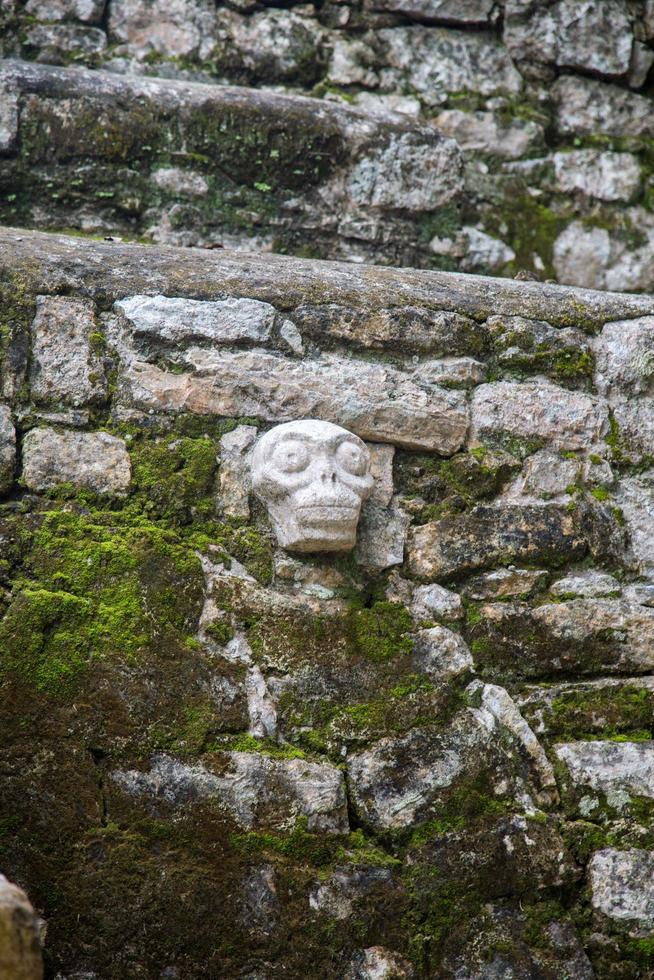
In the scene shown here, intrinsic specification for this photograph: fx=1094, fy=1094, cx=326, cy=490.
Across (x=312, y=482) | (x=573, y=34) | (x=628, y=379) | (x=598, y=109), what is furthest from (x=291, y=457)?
(x=573, y=34)

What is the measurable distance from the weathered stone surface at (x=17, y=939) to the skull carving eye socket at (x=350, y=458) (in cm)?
128

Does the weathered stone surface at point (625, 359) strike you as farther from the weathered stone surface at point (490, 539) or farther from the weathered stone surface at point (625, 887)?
the weathered stone surface at point (625, 887)

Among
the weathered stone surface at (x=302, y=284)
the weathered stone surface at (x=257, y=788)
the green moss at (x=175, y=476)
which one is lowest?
the weathered stone surface at (x=257, y=788)

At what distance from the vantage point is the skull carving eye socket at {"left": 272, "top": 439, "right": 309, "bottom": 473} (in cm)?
262

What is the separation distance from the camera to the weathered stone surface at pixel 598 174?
4012 millimetres

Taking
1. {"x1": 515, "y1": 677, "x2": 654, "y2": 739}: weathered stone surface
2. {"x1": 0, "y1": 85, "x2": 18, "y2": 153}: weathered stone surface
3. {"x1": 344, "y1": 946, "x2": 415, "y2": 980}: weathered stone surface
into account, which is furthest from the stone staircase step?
{"x1": 344, "y1": 946, "x2": 415, "y2": 980}: weathered stone surface

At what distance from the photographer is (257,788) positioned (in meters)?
2.43

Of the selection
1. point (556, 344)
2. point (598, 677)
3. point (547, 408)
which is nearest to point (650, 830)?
point (598, 677)

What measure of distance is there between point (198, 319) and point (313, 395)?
355 mm

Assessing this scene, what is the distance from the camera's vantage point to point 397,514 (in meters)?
2.81

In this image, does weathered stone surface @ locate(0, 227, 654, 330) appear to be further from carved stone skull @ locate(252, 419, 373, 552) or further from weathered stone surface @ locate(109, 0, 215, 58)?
weathered stone surface @ locate(109, 0, 215, 58)

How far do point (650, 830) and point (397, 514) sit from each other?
0.97 meters

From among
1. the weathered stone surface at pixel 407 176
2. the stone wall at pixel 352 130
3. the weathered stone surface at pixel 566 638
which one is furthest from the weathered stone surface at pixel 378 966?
the weathered stone surface at pixel 407 176

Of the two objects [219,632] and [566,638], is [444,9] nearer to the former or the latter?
[566,638]
